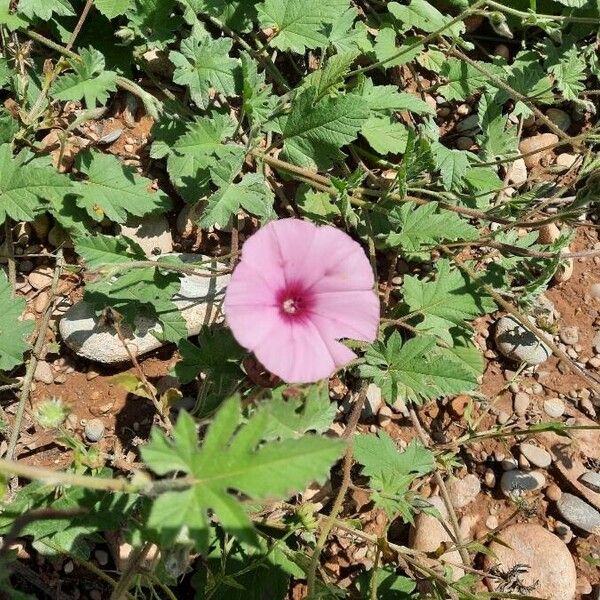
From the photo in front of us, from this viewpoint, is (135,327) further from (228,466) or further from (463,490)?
(463,490)

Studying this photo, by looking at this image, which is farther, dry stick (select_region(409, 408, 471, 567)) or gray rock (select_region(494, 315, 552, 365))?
gray rock (select_region(494, 315, 552, 365))

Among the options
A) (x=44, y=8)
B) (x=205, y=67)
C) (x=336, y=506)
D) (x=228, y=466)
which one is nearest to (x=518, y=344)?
(x=336, y=506)

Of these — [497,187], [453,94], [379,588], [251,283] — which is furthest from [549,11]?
[379,588]

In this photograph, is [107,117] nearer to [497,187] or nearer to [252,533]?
[497,187]

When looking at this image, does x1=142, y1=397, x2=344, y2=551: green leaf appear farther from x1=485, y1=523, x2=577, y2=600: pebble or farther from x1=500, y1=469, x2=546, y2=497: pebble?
x1=500, y1=469, x2=546, y2=497: pebble

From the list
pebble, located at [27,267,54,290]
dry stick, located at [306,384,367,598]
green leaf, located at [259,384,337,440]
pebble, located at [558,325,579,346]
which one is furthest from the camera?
pebble, located at [558,325,579,346]

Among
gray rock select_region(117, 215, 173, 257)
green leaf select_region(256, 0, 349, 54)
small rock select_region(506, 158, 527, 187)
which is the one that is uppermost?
green leaf select_region(256, 0, 349, 54)

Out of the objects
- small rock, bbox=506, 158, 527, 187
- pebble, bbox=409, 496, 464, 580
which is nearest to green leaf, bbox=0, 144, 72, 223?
pebble, bbox=409, 496, 464, 580

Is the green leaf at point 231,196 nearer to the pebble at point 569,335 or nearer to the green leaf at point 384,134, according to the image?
the green leaf at point 384,134
